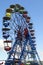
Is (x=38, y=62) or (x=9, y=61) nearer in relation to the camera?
(x=9, y=61)

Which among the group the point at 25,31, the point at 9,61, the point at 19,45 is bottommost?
the point at 9,61

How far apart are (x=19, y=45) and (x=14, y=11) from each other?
33.7 feet

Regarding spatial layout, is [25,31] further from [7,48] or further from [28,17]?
[7,48]

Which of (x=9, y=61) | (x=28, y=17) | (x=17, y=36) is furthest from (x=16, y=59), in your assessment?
(x=28, y=17)

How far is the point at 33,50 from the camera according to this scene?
251 feet

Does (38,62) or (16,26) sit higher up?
(16,26)

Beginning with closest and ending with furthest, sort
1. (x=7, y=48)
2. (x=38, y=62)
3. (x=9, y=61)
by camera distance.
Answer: (x=7, y=48), (x=9, y=61), (x=38, y=62)

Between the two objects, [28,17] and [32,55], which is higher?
[28,17]

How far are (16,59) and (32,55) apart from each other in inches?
248

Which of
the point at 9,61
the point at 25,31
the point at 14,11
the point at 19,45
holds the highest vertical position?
the point at 14,11

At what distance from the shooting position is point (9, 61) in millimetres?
72500

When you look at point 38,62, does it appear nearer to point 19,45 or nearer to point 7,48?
point 19,45

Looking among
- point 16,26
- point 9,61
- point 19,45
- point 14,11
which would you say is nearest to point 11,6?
point 14,11

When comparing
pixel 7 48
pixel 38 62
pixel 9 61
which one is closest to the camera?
pixel 7 48
